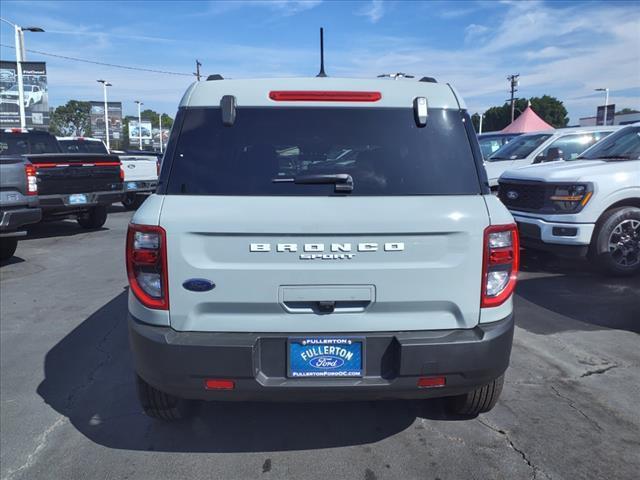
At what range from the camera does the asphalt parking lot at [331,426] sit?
301 cm

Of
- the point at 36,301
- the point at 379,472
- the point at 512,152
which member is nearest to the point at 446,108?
the point at 379,472

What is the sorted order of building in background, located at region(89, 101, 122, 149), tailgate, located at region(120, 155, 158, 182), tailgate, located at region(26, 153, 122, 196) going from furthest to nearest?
building in background, located at region(89, 101, 122, 149)
tailgate, located at region(120, 155, 158, 182)
tailgate, located at region(26, 153, 122, 196)

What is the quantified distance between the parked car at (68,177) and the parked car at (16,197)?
212 centimetres

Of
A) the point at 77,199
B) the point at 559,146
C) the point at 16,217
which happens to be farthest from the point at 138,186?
the point at 559,146

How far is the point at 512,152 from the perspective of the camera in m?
11.8

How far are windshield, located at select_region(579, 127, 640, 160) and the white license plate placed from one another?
918cm

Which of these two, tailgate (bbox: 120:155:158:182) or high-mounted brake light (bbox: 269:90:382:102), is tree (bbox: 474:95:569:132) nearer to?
tailgate (bbox: 120:155:158:182)

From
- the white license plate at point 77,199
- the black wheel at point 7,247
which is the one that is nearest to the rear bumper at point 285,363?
the black wheel at point 7,247

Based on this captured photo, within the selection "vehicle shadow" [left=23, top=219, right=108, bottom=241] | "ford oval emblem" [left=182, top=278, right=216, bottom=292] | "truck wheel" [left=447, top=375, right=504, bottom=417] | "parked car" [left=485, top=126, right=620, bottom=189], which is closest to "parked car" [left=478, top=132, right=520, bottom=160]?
"parked car" [left=485, top=126, right=620, bottom=189]

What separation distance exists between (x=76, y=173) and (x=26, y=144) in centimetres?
183

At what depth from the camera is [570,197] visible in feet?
22.7

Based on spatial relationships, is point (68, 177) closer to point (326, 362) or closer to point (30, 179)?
point (30, 179)

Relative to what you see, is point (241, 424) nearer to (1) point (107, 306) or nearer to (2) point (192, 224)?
(2) point (192, 224)

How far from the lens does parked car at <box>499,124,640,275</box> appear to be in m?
6.83
